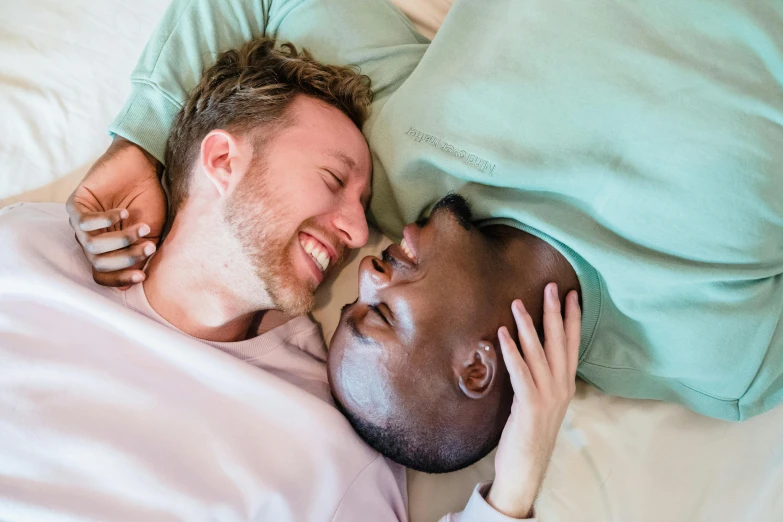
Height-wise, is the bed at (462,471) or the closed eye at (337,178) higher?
the closed eye at (337,178)

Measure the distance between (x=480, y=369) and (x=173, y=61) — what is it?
1161mm

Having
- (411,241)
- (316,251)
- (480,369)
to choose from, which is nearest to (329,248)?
(316,251)

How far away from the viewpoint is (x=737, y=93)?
1.10m

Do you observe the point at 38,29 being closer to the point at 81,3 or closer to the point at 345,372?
the point at 81,3

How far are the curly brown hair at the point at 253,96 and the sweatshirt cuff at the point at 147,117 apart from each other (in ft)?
0.13

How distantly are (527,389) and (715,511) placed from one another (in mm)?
542

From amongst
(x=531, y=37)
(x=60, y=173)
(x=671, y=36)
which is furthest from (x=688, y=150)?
(x=60, y=173)

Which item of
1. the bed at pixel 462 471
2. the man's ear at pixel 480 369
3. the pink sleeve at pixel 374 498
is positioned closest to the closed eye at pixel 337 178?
the bed at pixel 462 471

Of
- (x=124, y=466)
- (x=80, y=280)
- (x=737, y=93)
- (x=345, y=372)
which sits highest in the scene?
(x=737, y=93)

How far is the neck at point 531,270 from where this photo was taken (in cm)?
115

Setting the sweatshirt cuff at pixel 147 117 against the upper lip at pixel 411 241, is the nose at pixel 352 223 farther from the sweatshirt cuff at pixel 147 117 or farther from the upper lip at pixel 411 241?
the sweatshirt cuff at pixel 147 117

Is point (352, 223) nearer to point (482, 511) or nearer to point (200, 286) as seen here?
point (200, 286)

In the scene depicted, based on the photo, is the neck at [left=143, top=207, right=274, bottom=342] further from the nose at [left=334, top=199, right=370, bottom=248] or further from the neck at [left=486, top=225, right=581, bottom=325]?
the neck at [left=486, top=225, right=581, bottom=325]

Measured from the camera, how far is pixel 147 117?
150 cm
